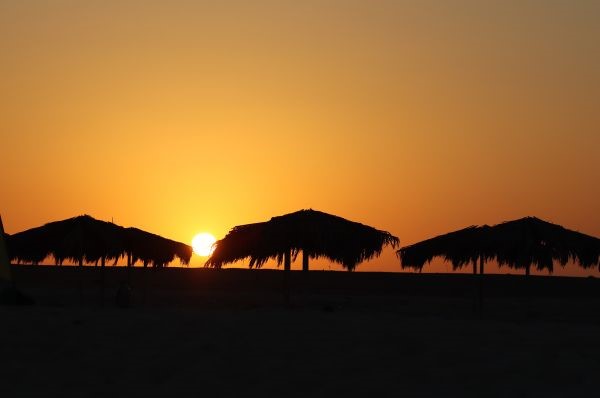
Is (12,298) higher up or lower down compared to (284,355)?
higher up

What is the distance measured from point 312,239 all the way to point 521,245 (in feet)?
15.4

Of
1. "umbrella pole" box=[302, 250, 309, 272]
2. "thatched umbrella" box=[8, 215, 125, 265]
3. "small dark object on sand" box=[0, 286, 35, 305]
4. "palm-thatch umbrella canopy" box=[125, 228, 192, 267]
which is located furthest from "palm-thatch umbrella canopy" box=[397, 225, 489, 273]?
"small dark object on sand" box=[0, 286, 35, 305]

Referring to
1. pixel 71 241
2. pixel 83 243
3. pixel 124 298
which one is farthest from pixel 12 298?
pixel 83 243

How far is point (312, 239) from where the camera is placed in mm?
22688

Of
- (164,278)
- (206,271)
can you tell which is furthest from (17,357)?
(206,271)

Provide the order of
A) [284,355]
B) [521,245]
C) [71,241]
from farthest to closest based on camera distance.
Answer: [71,241]
[521,245]
[284,355]

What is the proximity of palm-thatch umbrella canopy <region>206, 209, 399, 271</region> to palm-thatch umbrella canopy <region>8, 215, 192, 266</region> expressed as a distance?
112 inches

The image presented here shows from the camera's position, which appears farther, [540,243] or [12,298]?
[540,243]

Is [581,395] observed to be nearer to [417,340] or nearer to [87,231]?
[417,340]

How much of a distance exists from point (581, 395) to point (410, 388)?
7.34 feet

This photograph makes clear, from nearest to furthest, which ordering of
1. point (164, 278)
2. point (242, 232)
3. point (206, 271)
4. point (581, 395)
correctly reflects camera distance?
1. point (581, 395)
2. point (242, 232)
3. point (164, 278)
4. point (206, 271)

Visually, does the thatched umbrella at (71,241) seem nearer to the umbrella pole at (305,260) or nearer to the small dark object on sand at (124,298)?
the small dark object on sand at (124,298)

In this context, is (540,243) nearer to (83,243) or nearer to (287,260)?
(287,260)

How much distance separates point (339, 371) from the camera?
46.6ft
